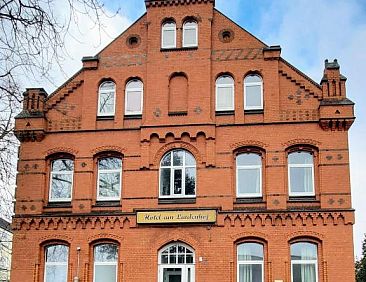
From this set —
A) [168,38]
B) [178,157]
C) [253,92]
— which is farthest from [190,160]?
[168,38]

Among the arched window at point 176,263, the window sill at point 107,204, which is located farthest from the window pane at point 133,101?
the arched window at point 176,263

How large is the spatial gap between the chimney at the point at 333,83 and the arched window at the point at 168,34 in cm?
562

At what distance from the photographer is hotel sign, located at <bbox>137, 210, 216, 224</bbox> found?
21.3m

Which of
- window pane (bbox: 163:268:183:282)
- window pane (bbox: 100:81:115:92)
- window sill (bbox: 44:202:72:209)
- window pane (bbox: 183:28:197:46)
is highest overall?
window pane (bbox: 183:28:197:46)

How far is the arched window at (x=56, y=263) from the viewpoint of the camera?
22.1 metres

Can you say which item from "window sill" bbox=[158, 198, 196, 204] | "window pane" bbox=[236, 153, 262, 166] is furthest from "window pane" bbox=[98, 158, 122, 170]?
"window pane" bbox=[236, 153, 262, 166]

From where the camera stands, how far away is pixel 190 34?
76.8 ft

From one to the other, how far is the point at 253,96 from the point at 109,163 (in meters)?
5.68

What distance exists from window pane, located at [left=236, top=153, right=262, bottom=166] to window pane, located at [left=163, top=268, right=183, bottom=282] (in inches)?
166

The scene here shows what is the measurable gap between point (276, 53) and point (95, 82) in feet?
21.9

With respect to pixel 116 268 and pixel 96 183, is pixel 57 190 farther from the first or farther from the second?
pixel 116 268

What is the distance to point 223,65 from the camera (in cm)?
2289

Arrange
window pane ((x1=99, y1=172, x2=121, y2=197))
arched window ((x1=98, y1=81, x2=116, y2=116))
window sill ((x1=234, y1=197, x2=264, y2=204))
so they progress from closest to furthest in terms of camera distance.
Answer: window sill ((x1=234, y1=197, x2=264, y2=204)), window pane ((x1=99, y1=172, x2=121, y2=197)), arched window ((x1=98, y1=81, x2=116, y2=116))

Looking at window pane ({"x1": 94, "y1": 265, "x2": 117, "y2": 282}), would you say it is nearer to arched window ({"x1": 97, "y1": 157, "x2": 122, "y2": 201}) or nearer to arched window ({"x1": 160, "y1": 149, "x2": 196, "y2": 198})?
arched window ({"x1": 97, "y1": 157, "x2": 122, "y2": 201})
